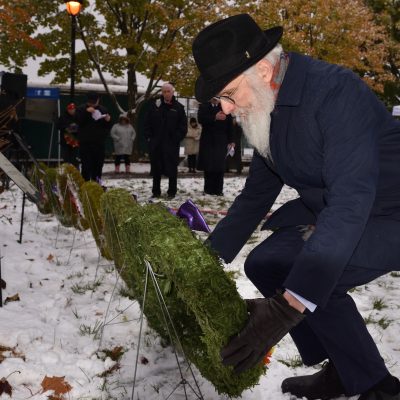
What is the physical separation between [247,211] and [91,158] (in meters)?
7.24

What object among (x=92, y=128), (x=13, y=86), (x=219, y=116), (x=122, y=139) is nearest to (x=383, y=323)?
(x=219, y=116)

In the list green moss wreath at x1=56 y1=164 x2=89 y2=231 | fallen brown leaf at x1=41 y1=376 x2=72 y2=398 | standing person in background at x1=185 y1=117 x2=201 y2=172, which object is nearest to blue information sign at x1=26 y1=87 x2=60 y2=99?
standing person in background at x1=185 y1=117 x2=201 y2=172

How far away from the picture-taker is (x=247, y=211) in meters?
2.63

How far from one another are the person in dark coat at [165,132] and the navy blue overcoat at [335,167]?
690 centimetres

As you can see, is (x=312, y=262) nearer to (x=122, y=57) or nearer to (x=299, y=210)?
(x=299, y=210)

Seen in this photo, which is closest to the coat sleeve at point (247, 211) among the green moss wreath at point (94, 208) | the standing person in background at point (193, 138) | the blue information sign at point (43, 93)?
the green moss wreath at point (94, 208)

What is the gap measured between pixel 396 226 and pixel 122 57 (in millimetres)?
19144

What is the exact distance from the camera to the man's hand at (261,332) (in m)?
1.79

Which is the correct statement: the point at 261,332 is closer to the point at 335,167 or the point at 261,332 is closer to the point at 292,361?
the point at 335,167

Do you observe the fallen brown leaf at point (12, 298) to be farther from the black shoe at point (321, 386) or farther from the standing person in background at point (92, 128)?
the standing person in background at point (92, 128)

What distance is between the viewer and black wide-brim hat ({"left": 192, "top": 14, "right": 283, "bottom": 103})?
1.95m

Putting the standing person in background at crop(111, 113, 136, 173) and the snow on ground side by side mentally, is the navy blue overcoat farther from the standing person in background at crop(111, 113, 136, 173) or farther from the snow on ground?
the standing person in background at crop(111, 113, 136, 173)

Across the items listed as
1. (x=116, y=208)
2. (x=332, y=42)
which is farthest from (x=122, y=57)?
(x=116, y=208)

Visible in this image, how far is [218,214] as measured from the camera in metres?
7.71
